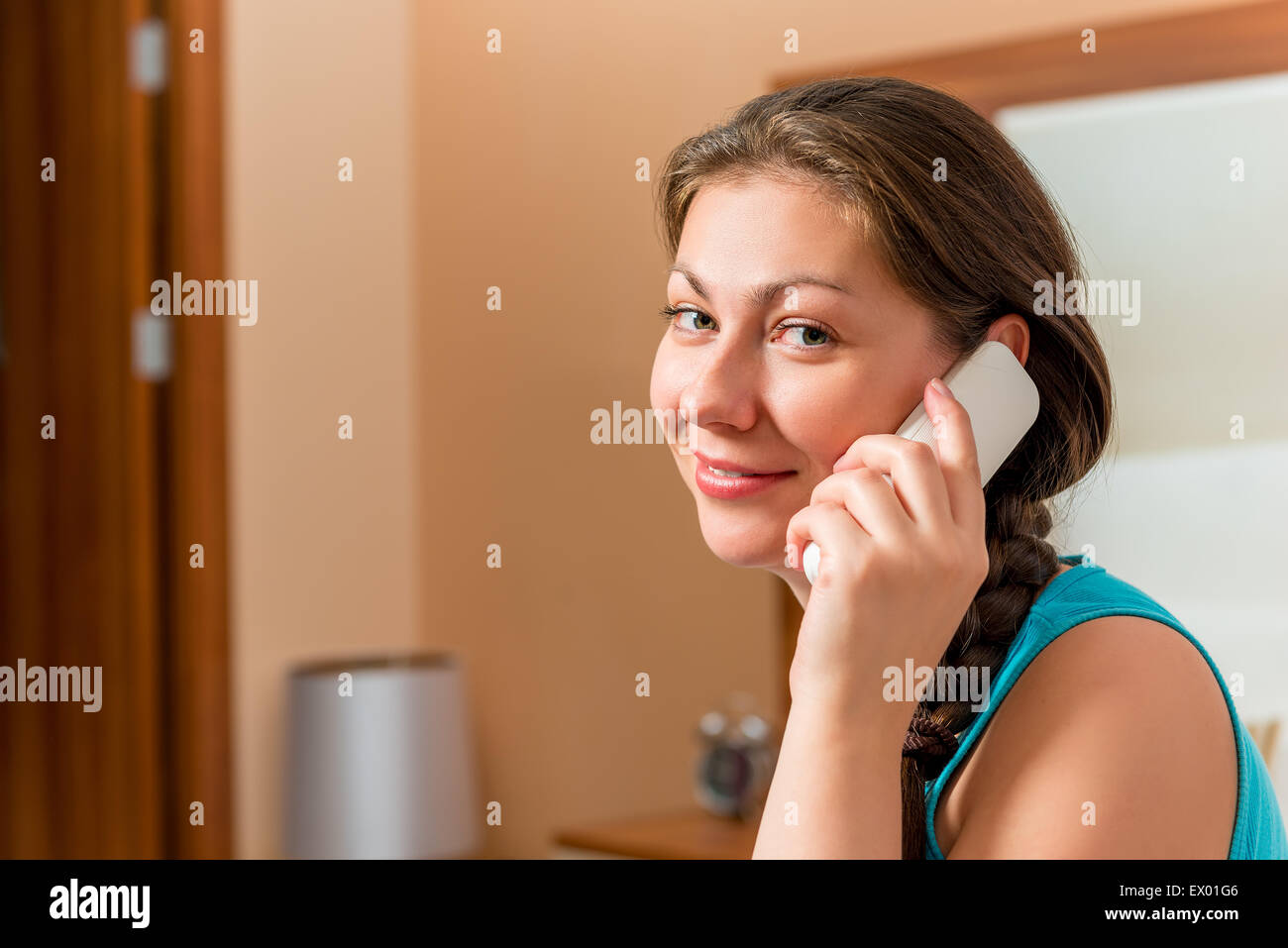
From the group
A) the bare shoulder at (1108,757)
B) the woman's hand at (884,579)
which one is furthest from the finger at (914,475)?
the bare shoulder at (1108,757)

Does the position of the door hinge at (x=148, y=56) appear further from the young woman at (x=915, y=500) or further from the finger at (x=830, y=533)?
the finger at (x=830, y=533)

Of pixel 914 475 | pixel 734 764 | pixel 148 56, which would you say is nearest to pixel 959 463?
pixel 914 475

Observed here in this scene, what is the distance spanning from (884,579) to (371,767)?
1.79m

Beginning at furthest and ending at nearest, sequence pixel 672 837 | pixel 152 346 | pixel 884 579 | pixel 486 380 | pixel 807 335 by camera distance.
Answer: pixel 486 380, pixel 152 346, pixel 672 837, pixel 807 335, pixel 884 579

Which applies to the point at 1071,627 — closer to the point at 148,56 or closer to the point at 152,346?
the point at 152,346

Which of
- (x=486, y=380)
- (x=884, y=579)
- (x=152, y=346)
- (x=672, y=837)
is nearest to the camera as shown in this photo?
(x=884, y=579)

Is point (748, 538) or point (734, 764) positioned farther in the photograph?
point (734, 764)

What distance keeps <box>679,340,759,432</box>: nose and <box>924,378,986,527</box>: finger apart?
0.09 metres

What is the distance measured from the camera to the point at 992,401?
0.70 metres

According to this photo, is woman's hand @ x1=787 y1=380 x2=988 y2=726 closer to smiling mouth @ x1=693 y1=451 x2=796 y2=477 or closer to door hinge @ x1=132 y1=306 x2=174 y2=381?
smiling mouth @ x1=693 y1=451 x2=796 y2=477

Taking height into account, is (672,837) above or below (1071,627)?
below

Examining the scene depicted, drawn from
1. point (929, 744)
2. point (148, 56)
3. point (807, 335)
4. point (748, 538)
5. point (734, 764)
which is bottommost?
point (734, 764)

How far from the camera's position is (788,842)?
0.58 m
